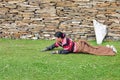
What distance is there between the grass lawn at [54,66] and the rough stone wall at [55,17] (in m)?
2.84

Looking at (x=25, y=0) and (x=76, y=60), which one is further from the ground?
(x=25, y=0)

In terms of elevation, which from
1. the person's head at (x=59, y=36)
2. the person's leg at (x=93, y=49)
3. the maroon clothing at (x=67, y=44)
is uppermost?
the person's head at (x=59, y=36)

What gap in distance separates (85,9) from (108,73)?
550cm

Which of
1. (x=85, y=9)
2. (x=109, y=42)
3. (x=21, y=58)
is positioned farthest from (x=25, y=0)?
(x=21, y=58)

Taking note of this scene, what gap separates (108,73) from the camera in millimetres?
9289

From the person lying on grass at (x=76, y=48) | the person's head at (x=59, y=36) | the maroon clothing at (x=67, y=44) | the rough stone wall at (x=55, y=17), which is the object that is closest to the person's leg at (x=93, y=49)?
the person lying on grass at (x=76, y=48)

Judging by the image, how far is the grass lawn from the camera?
29.6ft

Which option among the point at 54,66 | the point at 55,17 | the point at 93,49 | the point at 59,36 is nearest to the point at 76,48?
the point at 93,49

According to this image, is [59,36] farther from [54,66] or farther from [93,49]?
[54,66]

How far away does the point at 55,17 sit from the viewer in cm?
1469

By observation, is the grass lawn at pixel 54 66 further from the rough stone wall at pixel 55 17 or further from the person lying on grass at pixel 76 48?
the rough stone wall at pixel 55 17

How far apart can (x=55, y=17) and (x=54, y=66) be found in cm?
514

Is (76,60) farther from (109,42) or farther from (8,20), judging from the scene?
(8,20)

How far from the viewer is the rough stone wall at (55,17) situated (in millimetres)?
14490
